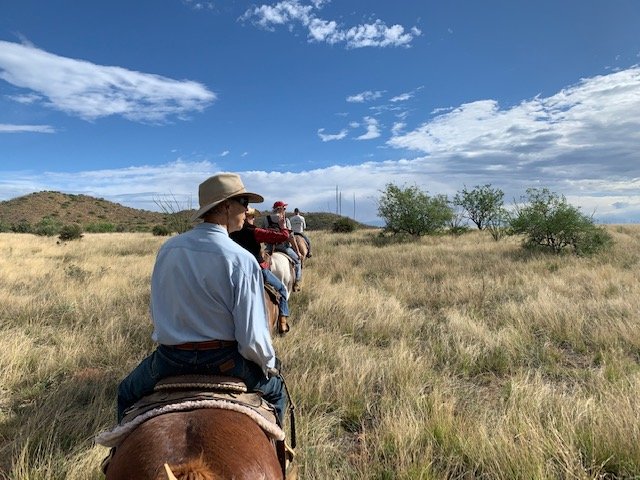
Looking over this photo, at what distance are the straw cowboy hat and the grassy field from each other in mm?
2132

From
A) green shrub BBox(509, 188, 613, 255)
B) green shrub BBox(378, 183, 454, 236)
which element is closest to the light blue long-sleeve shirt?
green shrub BBox(509, 188, 613, 255)

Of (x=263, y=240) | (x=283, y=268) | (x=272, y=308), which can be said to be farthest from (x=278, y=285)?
(x=283, y=268)

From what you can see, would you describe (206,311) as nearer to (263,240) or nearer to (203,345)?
(203,345)

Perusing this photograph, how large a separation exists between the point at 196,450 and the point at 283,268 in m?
6.38

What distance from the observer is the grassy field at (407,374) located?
11.1ft

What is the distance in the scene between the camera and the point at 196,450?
1825 millimetres

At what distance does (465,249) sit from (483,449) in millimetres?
14567

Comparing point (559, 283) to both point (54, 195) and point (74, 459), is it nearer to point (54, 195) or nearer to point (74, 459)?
point (74, 459)

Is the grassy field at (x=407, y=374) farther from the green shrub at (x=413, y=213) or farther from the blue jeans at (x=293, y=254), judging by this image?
the green shrub at (x=413, y=213)

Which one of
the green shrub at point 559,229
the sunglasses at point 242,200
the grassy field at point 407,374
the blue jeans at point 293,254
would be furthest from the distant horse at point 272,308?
the green shrub at point 559,229

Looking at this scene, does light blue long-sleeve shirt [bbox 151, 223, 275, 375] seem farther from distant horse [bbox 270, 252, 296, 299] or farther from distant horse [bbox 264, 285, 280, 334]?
distant horse [bbox 270, 252, 296, 299]

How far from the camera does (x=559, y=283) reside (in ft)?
32.5

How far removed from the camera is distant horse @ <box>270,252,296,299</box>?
313 inches

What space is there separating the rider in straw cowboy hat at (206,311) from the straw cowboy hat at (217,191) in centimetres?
2
